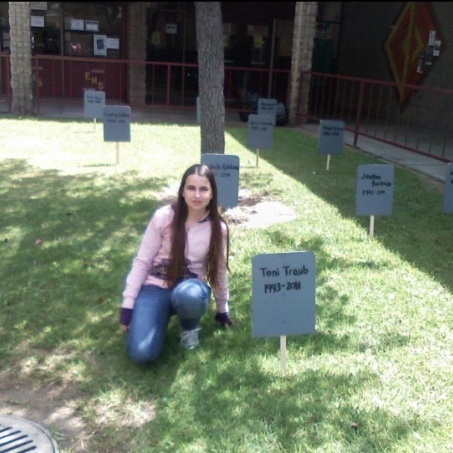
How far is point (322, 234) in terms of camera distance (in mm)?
5762

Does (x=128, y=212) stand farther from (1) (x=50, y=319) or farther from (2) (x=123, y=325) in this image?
(2) (x=123, y=325)

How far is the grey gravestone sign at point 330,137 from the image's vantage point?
8.91 meters

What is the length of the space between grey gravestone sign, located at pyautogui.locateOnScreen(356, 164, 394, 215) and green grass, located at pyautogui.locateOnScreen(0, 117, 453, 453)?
276 millimetres

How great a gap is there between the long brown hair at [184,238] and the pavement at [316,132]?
Answer: 555 centimetres

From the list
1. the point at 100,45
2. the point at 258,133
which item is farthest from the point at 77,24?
the point at 258,133

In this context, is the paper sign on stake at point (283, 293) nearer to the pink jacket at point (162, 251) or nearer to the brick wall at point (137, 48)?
the pink jacket at point (162, 251)

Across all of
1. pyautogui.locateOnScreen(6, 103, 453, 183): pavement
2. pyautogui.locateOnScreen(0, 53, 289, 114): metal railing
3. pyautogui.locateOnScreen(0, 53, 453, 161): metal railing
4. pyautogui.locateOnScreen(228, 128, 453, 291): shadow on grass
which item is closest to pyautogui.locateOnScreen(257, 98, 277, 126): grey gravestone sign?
pyautogui.locateOnScreen(228, 128, 453, 291): shadow on grass

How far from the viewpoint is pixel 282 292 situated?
10.6 feet

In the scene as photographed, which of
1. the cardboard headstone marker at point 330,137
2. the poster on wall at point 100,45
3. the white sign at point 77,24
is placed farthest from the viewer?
the poster on wall at point 100,45

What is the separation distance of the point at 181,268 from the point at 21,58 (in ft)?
34.4

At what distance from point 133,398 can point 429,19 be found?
1323 cm

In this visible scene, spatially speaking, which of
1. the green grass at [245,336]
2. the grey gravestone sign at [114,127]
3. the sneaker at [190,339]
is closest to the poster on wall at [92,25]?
the grey gravestone sign at [114,127]

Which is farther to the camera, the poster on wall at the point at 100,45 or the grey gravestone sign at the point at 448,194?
the poster on wall at the point at 100,45

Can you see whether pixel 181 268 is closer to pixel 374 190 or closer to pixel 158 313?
pixel 158 313
